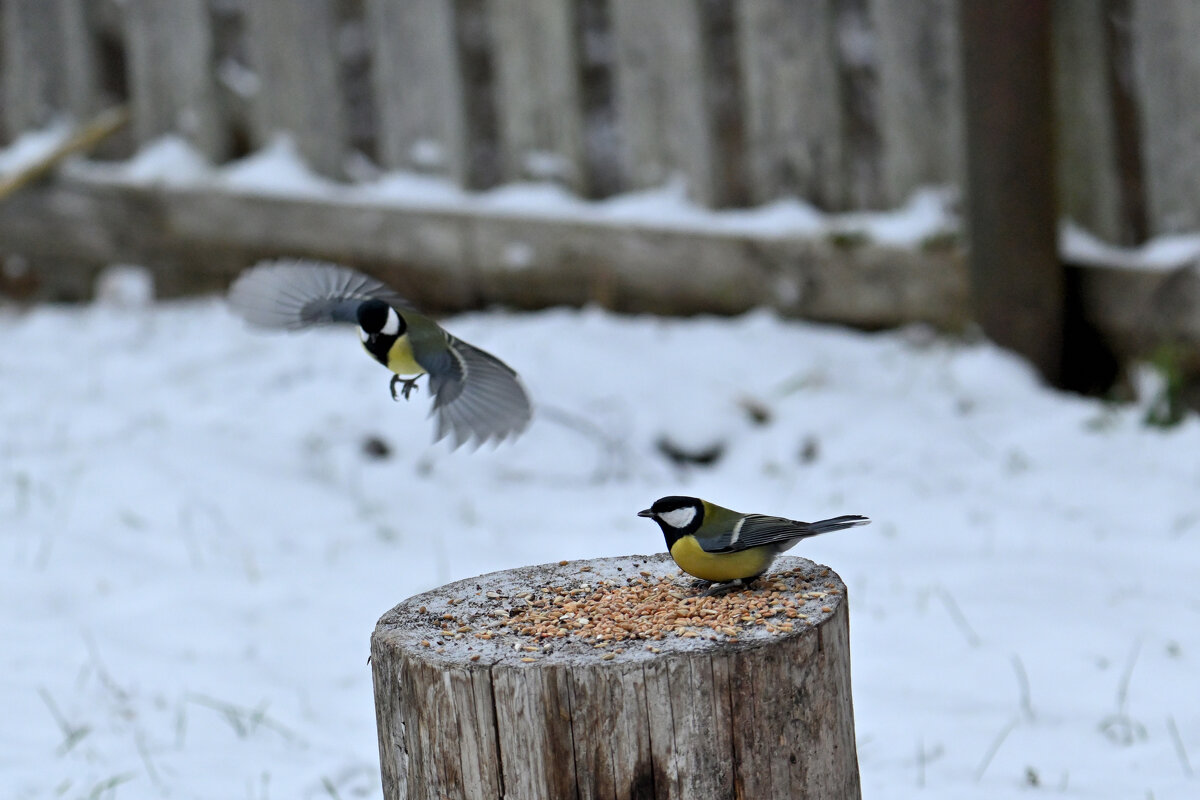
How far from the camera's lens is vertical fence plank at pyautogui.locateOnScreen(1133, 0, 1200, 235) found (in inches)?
148

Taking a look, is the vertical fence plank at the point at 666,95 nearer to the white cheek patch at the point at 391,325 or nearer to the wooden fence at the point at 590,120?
the wooden fence at the point at 590,120

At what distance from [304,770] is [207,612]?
801 mm

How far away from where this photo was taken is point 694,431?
166 inches

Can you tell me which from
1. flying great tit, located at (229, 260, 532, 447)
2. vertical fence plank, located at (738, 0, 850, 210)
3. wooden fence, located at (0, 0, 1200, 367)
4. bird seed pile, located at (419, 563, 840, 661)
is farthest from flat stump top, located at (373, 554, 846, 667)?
vertical fence plank, located at (738, 0, 850, 210)

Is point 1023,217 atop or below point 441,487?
atop

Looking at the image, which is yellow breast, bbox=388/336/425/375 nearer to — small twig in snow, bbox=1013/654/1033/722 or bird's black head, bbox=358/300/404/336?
bird's black head, bbox=358/300/404/336

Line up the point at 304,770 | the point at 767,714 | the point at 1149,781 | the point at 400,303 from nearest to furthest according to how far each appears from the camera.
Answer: the point at 767,714, the point at 400,303, the point at 1149,781, the point at 304,770

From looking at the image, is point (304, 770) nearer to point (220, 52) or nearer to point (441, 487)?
point (441, 487)

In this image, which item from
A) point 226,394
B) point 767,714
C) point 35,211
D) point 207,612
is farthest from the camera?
point 35,211

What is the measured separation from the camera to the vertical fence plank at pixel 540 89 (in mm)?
4969

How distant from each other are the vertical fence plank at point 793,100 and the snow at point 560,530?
0.54 metres

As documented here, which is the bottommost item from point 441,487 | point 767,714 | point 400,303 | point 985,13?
point 441,487

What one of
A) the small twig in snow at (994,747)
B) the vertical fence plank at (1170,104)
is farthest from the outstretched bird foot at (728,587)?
the vertical fence plank at (1170,104)

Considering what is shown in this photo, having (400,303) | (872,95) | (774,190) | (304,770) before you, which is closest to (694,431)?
(774,190)
